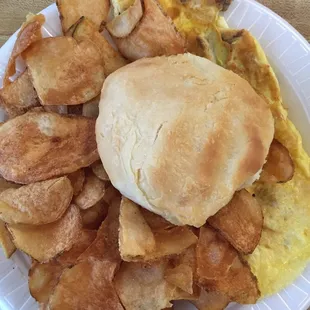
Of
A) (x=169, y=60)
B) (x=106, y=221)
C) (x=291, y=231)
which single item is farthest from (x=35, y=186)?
(x=291, y=231)

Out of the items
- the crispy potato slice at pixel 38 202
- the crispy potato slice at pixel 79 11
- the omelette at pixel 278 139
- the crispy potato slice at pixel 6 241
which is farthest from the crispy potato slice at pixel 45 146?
the omelette at pixel 278 139

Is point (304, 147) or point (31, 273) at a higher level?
point (304, 147)

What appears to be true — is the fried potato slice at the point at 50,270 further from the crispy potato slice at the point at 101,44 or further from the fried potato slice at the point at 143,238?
the crispy potato slice at the point at 101,44

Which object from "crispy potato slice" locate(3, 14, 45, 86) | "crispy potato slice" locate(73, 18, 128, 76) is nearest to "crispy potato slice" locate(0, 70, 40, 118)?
"crispy potato slice" locate(3, 14, 45, 86)

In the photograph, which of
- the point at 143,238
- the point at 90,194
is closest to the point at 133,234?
the point at 143,238

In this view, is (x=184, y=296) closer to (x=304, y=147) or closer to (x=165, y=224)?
(x=165, y=224)

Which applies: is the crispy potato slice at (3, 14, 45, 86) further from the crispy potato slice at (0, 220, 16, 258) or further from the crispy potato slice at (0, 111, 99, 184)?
the crispy potato slice at (0, 220, 16, 258)
